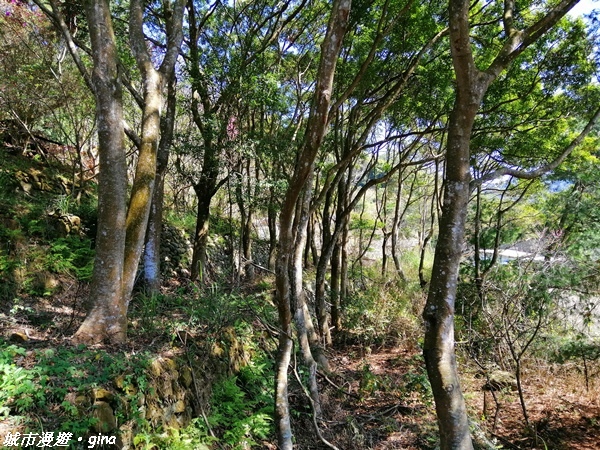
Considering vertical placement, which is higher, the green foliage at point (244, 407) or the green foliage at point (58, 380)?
the green foliage at point (58, 380)

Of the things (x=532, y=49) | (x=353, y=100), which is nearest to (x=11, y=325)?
(x=353, y=100)

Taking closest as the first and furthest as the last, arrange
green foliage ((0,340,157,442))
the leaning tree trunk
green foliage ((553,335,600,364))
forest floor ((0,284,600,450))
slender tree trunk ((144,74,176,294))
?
green foliage ((0,340,157,442)) < the leaning tree trunk < forest floor ((0,284,600,450)) < slender tree trunk ((144,74,176,294)) < green foliage ((553,335,600,364))

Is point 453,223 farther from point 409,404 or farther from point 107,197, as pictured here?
point 409,404

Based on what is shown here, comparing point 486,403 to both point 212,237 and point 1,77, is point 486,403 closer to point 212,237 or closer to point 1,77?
point 212,237

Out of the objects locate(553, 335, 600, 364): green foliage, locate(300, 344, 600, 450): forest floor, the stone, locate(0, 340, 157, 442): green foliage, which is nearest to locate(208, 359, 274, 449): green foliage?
locate(300, 344, 600, 450): forest floor

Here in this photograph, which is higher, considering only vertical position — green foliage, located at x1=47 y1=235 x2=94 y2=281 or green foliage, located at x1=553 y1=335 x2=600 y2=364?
green foliage, located at x1=47 y1=235 x2=94 y2=281

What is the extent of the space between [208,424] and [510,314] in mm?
5999

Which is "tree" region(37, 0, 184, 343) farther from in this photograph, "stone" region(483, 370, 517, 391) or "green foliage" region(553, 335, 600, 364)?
"green foliage" region(553, 335, 600, 364)

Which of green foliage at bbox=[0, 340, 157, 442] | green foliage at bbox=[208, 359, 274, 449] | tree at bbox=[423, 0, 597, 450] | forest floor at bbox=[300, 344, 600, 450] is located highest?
tree at bbox=[423, 0, 597, 450]

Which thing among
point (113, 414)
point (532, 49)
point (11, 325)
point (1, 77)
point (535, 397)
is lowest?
point (535, 397)

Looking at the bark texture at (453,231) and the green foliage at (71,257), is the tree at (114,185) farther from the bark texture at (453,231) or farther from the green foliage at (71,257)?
the bark texture at (453,231)

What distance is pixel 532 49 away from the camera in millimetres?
7480

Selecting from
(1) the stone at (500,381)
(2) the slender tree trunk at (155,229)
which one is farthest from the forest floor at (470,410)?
(2) the slender tree trunk at (155,229)

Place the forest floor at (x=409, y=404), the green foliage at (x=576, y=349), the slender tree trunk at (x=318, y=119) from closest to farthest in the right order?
the slender tree trunk at (x=318, y=119)
the forest floor at (x=409, y=404)
the green foliage at (x=576, y=349)
